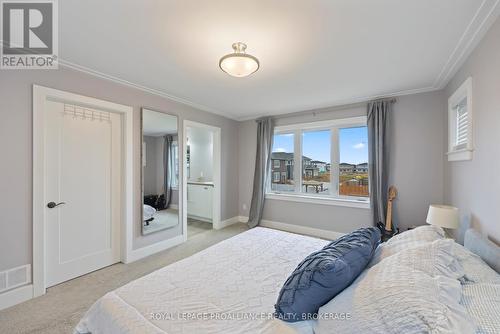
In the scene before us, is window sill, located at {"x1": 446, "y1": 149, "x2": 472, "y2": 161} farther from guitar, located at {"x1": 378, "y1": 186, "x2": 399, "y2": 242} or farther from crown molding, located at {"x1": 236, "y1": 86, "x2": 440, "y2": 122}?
crown molding, located at {"x1": 236, "y1": 86, "x2": 440, "y2": 122}

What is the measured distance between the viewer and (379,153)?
3.52 m

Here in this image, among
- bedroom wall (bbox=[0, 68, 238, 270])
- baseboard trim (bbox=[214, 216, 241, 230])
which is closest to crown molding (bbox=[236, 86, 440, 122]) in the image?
baseboard trim (bbox=[214, 216, 241, 230])

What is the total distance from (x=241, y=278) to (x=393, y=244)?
3.49 feet

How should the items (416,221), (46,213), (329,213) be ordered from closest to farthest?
(46,213)
(416,221)
(329,213)

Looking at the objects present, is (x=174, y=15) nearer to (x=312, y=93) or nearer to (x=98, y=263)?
(x=312, y=93)

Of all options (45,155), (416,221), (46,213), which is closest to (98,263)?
(46,213)

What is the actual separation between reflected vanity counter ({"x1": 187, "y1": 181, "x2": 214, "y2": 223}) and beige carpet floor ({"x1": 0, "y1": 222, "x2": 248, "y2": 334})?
5.94 feet

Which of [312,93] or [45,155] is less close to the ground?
[312,93]

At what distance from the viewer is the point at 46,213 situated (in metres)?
→ 2.47

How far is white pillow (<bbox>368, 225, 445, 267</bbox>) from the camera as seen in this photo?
1.39 metres

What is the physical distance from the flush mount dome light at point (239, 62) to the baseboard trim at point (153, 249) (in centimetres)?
282

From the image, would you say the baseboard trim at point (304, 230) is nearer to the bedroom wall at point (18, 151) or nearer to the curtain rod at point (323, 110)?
the curtain rod at point (323, 110)

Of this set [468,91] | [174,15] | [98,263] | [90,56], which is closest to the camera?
[174,15]

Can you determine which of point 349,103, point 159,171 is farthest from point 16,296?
point 349,103
